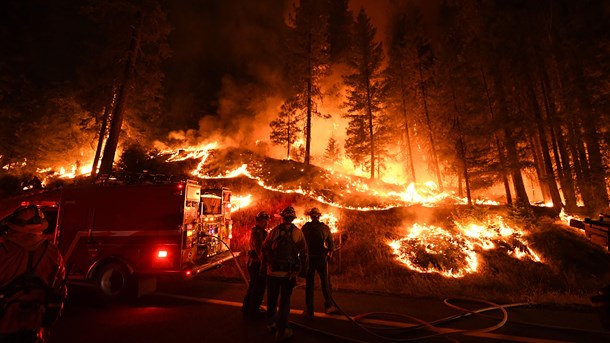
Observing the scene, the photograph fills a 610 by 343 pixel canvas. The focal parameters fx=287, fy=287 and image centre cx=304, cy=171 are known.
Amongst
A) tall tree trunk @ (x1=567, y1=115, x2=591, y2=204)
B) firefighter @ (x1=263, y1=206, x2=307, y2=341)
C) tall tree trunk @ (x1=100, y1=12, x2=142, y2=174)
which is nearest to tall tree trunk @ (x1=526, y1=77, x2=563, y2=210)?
tall tree trunk @ (x1=567, y1=115, x2=591, y2=204)

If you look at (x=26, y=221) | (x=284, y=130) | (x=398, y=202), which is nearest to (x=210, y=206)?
(x=26, y=221)

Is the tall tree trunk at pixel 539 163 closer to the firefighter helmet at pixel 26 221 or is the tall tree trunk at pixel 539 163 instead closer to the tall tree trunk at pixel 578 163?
the tall tree trunk at pixel 578 163

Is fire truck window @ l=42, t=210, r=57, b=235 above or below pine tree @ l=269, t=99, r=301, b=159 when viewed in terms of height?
below

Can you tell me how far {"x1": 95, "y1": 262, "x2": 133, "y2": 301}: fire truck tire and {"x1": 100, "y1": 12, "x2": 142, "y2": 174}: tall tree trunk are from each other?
9895 millimetres

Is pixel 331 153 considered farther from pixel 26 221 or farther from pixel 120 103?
pixel 26 221

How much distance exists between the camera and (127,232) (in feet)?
23.8

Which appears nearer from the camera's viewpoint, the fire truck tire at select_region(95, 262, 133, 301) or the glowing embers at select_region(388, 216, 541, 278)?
the fire truck tire at select_region(95, 262, 133, 301)

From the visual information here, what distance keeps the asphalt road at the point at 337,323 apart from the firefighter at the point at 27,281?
2.33 meters

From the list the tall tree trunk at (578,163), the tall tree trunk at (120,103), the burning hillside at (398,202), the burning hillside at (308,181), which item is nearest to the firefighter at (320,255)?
the burning hillside at (398,202)

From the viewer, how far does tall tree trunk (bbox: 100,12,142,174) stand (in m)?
15.5

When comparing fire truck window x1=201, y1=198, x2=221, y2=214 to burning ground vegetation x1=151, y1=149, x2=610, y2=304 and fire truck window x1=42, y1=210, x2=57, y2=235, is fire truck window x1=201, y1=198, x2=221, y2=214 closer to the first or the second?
burning ground vegetation x1=151, y1=149, x2=610, y2=304

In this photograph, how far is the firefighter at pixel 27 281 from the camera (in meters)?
2.82

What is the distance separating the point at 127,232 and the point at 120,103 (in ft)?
39.5

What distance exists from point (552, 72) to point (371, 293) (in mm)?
18209
